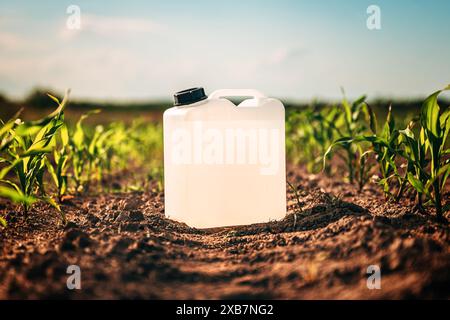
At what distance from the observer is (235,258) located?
2275 mm

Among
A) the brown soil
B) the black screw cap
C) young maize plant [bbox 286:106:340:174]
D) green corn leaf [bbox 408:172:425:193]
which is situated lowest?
the brown soil

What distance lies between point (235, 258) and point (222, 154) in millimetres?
697

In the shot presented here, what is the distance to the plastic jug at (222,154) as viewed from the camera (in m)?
2.72

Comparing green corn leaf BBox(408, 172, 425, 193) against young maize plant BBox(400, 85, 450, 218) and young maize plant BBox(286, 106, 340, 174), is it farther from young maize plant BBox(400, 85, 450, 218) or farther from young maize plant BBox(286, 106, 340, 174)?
young maize plant BBox(286, 106, 340, 174)

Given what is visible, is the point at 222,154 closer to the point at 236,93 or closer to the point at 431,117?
the point at 236,93

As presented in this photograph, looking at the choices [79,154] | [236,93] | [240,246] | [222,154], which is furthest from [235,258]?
[79,154]

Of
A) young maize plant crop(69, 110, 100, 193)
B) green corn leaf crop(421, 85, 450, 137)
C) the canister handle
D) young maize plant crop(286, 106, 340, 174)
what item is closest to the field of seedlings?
green corn leaf crop(421, 85, 450, 137)

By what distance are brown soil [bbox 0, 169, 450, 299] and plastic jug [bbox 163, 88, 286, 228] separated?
16 centimetres

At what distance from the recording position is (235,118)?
274 centimetres

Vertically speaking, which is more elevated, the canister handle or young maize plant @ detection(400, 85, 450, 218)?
the canister handle

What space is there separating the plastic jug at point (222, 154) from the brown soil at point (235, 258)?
0.53ft

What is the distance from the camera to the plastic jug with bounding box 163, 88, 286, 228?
8.91 feet

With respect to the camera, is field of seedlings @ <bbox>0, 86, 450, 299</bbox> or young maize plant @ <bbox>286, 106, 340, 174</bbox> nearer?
field of seedlings @ <bbox>0, 86, 450, 299</bbox>

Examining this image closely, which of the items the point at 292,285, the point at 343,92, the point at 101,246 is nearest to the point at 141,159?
the point at 343,92
